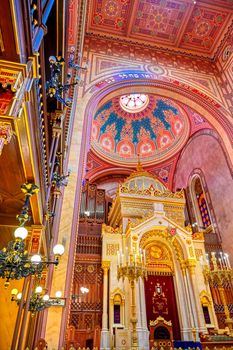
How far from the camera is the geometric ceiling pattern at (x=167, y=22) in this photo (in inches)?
509

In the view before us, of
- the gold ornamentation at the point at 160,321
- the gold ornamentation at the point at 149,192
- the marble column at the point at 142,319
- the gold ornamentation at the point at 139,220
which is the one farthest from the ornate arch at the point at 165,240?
the gold ornamentation at the point at 160,321

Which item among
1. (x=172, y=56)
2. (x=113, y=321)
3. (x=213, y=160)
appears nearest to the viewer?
(x=113, y=321)

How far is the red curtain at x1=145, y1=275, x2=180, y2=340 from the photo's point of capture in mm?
10250

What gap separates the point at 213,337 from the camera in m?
6.32

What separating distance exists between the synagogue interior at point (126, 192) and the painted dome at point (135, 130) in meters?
0.15

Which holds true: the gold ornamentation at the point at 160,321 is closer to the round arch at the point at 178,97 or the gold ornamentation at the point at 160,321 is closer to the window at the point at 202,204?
the window at the point at 202,204

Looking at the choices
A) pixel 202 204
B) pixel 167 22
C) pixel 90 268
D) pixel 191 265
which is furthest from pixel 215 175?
pixel 167 22

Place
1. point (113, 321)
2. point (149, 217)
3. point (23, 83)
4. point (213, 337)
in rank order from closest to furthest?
1. point (23, 83)
2. point (213, 337)
3. point (113, 321)
4. point (149, 217)

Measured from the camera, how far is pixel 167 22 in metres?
13.8

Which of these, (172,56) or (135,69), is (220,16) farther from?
(135,69)

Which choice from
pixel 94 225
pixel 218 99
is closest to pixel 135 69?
pixel 218 99

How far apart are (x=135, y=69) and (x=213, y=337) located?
40.7 feet

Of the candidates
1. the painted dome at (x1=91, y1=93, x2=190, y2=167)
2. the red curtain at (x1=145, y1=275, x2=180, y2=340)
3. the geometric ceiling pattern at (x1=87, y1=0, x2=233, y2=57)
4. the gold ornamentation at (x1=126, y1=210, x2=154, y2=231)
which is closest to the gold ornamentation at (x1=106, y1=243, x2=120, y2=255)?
the gold ornamentation at (x1=126, y1=210, x2=154, y2=231)

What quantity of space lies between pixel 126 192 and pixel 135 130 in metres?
8.38
